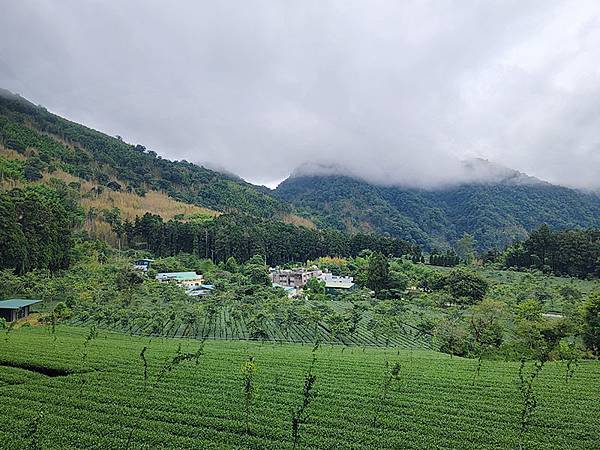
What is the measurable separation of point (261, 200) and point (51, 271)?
101 meters

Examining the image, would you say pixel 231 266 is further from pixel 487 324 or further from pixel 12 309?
pixel 487 324

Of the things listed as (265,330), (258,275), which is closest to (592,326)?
(265,330)

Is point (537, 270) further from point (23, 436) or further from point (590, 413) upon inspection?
point (23, 436)

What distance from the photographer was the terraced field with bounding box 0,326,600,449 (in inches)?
511

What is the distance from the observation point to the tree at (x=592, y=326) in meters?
28.8

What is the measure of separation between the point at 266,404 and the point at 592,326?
2600 cm

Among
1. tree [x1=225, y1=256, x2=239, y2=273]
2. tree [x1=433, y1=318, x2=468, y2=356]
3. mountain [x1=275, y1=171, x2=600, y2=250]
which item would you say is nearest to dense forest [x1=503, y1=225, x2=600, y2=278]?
tree [x1=433, y1=318, x2=468, y2=356]

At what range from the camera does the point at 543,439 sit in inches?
547

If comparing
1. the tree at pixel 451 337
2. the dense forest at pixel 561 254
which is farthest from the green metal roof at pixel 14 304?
the dense forest at pixel 561 254

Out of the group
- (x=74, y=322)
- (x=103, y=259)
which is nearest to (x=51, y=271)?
(x=103, y=259)

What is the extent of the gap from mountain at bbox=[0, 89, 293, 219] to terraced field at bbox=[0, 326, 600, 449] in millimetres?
98671

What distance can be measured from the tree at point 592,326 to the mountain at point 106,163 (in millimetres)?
111026

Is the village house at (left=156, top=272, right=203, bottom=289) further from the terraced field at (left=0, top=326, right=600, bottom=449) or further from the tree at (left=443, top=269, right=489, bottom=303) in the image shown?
the tree at (left=443, top=269, right=489, bottom=303)

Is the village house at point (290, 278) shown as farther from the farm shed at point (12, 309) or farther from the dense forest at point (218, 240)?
the farm shed at point (12, 309)
